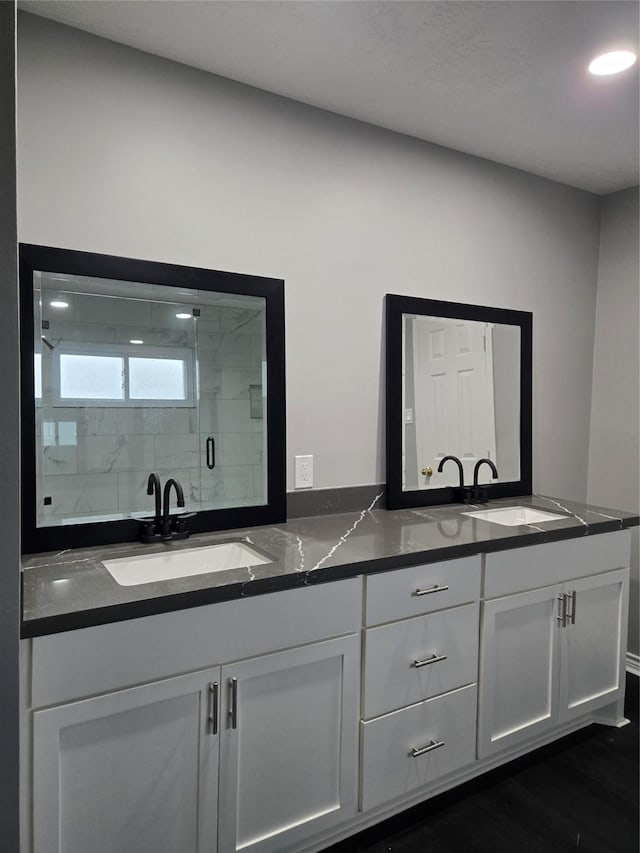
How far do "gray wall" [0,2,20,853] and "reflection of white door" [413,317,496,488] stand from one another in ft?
5.73

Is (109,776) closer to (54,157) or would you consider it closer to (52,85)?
(54,157)

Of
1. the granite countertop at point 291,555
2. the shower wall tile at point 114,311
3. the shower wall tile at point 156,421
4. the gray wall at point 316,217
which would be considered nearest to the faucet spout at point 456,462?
the granite countertop at point 291,555

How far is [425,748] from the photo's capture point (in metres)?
1.77

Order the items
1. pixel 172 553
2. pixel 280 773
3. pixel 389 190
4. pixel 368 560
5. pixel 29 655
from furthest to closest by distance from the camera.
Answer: pixel 389 190 → pixel 172 553 → pixel 368 560 → pixel 280 773 → pixel 29 655

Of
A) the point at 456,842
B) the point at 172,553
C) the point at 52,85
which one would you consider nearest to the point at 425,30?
the point at 52,85

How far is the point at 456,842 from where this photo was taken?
171 centimetres

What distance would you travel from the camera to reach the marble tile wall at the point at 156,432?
68.4 inches

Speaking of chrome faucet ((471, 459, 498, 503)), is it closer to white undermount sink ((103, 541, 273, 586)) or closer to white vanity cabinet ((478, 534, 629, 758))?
white vanity cabinet ((478, 534, 629, 758))

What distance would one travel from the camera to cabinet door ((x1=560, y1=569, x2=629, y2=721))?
2158 millimetres

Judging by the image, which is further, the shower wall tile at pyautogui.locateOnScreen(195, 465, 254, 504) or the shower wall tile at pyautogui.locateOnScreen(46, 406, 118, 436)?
the shower wall tile at pyautogui.locateOnScreen(195, 465, 254, 504)

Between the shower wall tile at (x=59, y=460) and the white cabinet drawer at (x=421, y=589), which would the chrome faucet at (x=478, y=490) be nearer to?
the white cabinet drawer at (x=421, y=589)

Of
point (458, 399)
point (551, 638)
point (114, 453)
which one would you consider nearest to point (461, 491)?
point (458, 399)

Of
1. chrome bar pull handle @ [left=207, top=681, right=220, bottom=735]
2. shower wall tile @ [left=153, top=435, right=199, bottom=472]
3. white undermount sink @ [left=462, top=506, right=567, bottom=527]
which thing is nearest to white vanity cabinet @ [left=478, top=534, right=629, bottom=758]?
white undermount sink @ [left=462, top=506, right=567, bottom=527]

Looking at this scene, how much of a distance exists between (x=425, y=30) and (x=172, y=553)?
6.01 feet
